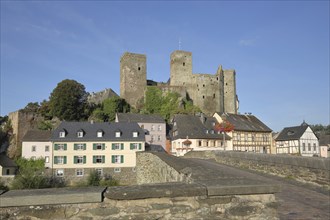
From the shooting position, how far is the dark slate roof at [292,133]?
46281 millimetres

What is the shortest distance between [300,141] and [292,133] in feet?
7.83

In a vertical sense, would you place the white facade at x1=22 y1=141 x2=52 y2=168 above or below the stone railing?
below

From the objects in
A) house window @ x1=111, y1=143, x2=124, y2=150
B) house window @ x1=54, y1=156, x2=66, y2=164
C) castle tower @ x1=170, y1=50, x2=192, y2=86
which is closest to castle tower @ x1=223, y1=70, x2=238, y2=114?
castle tower @ x1=170, y1=50, x2=192, y2=86

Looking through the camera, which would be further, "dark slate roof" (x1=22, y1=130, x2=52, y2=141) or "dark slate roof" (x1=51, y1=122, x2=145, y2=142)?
"dark slate roof" (x1=22, y1=130, x2=52, y2=141)

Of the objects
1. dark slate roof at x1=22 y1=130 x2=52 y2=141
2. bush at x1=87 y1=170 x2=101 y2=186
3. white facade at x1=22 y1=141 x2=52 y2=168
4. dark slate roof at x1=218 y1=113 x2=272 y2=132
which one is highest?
dark slate roof at x1=218 y1=113 x2=272 y2=132

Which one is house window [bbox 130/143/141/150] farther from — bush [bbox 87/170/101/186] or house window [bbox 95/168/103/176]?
bush [bbox 87/170/101/186]

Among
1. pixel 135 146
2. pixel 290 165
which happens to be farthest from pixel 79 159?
pixel 290 165

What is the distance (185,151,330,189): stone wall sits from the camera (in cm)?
1011

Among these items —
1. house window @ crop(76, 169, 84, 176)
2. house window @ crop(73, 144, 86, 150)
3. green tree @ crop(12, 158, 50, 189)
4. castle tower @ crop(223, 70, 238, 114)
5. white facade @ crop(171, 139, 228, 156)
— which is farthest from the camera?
castle tower @ crop(223, 70, 238, 114)

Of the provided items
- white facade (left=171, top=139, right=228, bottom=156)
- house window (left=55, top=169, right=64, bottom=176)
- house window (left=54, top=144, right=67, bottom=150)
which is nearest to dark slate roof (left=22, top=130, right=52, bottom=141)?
house window (left=54, top=144, right=67, bottom=150)

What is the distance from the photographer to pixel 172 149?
47438mm

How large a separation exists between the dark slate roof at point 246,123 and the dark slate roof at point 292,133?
219 centimetres

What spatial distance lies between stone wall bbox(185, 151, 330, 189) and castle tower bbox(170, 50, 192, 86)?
47.2 meters

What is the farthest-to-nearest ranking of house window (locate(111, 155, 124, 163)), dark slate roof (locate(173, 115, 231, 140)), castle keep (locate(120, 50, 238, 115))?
castle keep (locate(120, 50, 238, 115)), dark slate roof (locate(173, 115, 231, 140)), house window (locate(111, 155, 124, 163))
